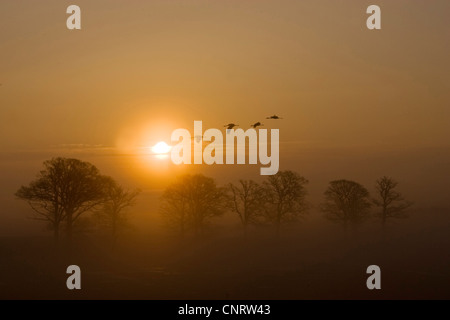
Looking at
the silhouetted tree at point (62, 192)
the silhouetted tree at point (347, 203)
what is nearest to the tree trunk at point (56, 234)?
the silhouetted tree at point (62, 192)

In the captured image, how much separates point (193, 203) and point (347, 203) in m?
18.9

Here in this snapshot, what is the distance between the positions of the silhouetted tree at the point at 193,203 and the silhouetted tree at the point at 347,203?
45.9 ft

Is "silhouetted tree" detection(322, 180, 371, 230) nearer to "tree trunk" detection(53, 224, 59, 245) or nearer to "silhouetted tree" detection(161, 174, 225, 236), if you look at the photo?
"silhouetted tree" detection(161, 174, 225, 236)

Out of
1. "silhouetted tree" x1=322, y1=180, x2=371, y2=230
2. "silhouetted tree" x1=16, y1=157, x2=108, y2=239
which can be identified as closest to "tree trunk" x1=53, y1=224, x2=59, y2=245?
"silhouetted tree" x1=16, y1=157, x2=108, y2=239

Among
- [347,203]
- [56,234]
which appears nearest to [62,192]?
[56,234]

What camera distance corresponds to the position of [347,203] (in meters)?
74.7

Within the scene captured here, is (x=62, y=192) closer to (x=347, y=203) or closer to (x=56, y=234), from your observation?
(x=56, y=234)

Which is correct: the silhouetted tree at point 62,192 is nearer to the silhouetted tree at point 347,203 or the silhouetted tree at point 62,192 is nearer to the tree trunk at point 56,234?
the tree trunk at point 56,234

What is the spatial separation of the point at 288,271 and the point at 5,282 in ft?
72.6

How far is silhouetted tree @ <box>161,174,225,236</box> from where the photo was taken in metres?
70.2

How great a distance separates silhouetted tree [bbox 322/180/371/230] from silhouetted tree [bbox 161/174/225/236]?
14.0 metres

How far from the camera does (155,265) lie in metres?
55.2

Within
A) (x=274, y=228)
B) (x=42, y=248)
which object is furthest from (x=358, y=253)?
(x=42, y=248)
